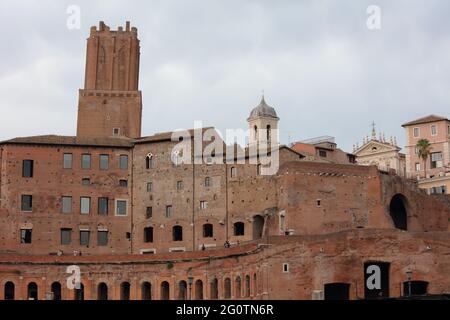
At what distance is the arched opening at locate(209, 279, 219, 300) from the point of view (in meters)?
74.5

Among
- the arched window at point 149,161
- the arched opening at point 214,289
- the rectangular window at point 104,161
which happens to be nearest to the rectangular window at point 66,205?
the rectangular window at point 104,161

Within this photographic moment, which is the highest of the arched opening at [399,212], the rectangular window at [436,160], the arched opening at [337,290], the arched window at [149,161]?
the rectangular window at [436,160]

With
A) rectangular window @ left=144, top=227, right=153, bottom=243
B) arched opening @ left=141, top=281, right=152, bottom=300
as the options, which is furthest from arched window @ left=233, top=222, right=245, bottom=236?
arched opening @ left=141, top=281, right=152, bottom=300

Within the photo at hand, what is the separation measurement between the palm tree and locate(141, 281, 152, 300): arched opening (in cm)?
4119

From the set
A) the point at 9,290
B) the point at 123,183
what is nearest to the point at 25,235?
the point at 9,290

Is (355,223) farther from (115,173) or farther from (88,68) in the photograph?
(88,68)

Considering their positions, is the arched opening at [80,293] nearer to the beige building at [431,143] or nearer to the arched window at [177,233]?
the arched window at [177,233]

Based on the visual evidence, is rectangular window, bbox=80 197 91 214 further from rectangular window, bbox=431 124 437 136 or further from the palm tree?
rectangular window, bbox=431 124 437 136

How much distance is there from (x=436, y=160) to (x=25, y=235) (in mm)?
48186

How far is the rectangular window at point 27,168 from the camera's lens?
8225 centimetres

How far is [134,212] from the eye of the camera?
274ft

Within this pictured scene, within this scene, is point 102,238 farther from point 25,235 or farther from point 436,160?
point 436,160

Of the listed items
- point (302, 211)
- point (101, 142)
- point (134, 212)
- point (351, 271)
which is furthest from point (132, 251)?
point (351, 271)

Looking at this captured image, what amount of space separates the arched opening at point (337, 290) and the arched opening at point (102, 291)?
19813 mm
